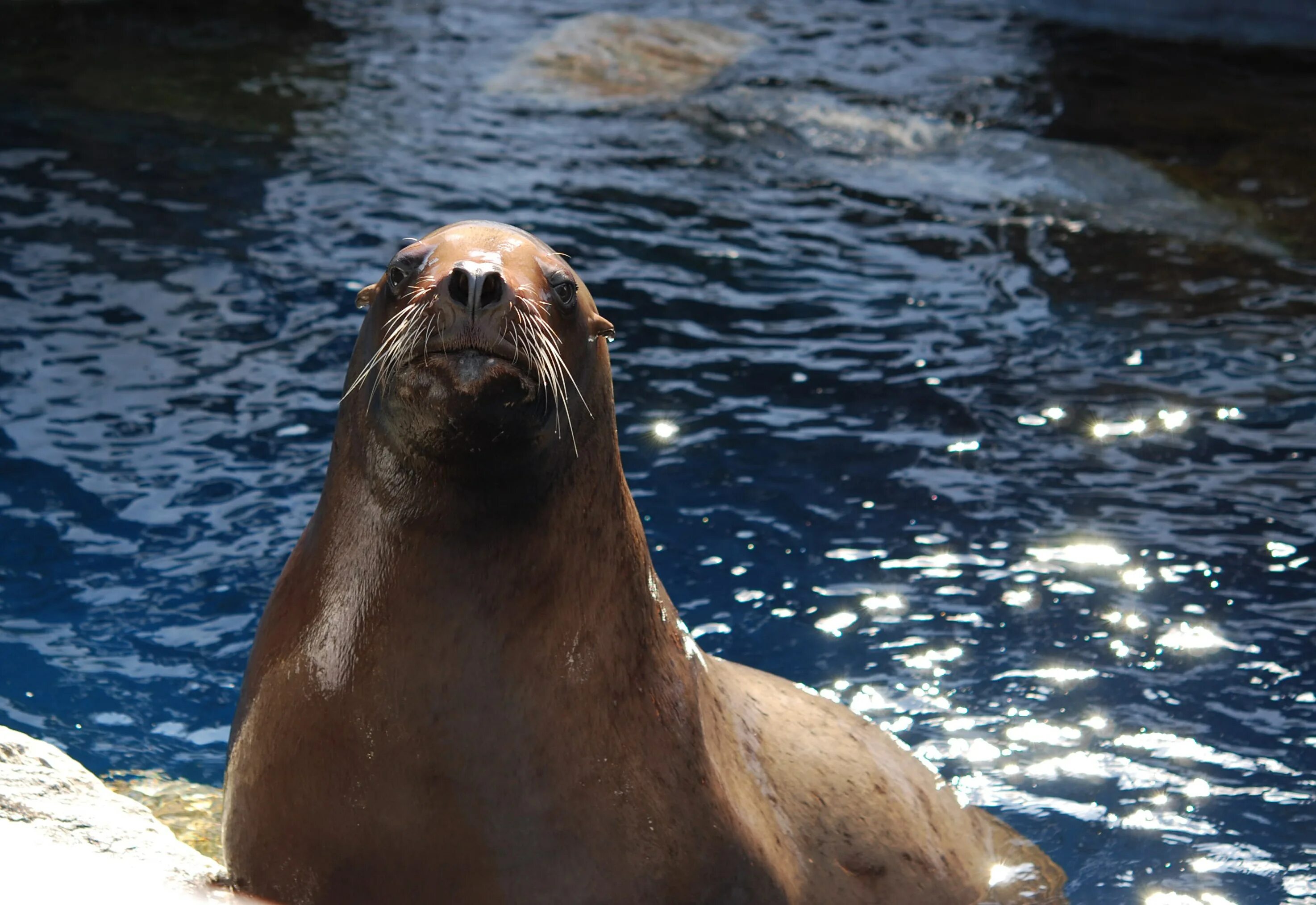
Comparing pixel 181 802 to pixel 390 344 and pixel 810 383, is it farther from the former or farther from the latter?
pixel 810 383

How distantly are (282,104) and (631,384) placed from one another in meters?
4.88

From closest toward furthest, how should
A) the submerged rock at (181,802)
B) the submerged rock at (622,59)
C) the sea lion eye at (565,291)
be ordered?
the sea lion eye at (565,291), the submerged rock at (181,802), the submerged rock at (622,59)

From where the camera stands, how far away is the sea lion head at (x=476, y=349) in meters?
2.49

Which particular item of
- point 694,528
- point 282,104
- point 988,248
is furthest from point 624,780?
point 282,104

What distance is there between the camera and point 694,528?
18.9 ft

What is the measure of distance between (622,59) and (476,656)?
33.2 feet

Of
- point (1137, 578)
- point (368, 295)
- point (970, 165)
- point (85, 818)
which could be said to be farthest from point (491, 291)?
point (970, 165)

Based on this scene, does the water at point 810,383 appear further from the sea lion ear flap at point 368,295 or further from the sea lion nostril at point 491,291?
the sea lion nostril at point 491,291

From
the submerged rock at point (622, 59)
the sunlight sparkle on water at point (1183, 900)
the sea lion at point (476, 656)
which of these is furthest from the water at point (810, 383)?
the sea lion at point (476, 656)

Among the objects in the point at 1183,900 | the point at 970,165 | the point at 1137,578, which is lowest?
the point at 1183,900

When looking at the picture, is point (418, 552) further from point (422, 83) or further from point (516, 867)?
point (422, 83)

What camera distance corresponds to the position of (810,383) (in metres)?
6.90

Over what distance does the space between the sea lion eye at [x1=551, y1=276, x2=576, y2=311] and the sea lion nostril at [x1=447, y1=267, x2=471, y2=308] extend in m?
0.25

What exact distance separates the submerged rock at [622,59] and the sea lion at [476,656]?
867 cm
